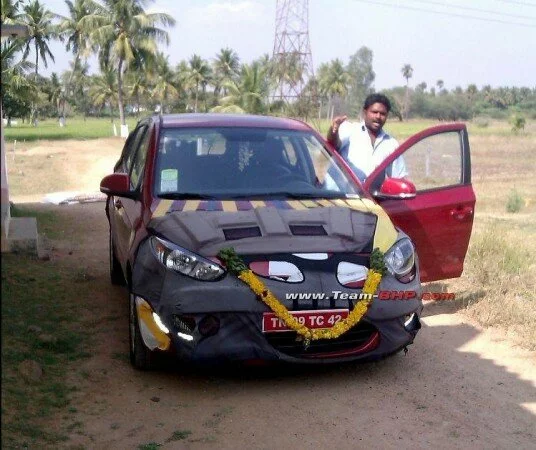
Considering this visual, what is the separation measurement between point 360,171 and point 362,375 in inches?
84.0

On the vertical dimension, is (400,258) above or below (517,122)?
above

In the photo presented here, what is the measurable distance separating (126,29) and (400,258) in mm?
45308

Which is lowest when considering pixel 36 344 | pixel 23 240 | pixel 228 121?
pixel 36 344

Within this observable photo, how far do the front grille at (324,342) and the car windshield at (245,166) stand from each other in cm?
113

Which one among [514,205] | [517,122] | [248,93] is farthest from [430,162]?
[517,122]

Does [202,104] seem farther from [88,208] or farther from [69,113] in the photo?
[88,208]

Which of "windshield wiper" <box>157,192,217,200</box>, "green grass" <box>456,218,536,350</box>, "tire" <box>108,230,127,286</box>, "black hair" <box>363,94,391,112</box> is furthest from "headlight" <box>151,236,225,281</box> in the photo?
"tire" <box>108,230,127,286</box>

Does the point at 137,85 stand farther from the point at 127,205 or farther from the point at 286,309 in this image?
the point at 286,309

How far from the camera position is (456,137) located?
639 cm

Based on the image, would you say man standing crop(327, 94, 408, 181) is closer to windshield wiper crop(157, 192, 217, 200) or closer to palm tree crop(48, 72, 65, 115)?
windshield wiper crop(157, 192, 217, 200)

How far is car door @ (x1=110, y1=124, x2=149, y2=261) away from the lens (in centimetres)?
564

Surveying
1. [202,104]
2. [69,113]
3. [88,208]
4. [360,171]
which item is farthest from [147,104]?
[360,171]

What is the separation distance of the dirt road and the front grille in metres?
0.26

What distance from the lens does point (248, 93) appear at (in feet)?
129
